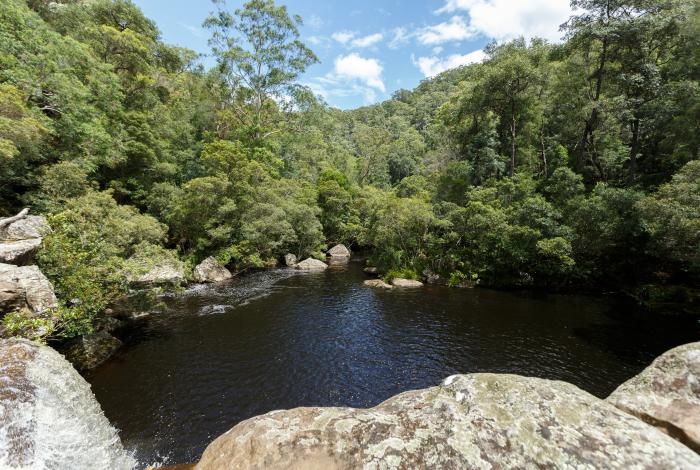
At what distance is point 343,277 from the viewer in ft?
105

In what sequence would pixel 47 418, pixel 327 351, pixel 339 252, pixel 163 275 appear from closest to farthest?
1. pixel 47 418
2. pixel 327 351
3. pixel 163 275
4. pixel 339 252

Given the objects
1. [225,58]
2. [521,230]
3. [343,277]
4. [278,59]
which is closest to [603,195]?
[521,230]

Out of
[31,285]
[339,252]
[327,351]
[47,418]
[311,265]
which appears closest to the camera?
[47,418]

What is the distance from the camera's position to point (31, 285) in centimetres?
998

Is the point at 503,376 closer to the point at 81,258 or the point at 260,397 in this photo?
the point at 260,397

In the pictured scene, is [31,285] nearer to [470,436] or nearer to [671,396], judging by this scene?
[470,436]

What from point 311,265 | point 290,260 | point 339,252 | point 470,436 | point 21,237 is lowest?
point 311,265

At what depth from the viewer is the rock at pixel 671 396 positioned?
3.82m

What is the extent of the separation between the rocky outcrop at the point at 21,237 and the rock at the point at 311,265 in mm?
24154

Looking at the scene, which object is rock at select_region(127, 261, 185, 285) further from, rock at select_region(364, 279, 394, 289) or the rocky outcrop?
rock at select_region(364, 279, 394, 289)

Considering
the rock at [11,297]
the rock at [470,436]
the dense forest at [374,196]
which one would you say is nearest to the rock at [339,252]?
the dense forest at [374,196]

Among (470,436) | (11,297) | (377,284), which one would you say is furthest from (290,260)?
(470,436)

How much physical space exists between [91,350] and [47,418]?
27.8ft

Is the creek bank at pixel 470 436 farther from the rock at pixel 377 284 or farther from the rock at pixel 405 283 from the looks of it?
the rock at pixel 405 283
